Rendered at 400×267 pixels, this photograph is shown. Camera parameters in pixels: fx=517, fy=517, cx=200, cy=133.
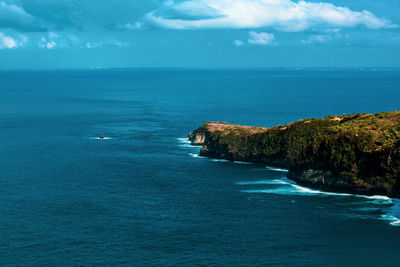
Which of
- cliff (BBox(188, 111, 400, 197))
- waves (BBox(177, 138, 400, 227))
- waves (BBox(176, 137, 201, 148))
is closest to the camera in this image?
waves (BBox(177, 138, 400, 227))

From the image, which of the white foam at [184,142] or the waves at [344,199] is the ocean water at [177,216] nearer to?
the waves at [344,199]

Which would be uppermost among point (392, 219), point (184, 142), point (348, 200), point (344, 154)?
point (184, 142)

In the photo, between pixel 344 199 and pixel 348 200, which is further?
pixel 344 199

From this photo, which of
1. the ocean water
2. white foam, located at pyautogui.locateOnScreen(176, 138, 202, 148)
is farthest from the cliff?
white foam, located at pyautogui.locateOnScreen(176, 138, 202, 148)

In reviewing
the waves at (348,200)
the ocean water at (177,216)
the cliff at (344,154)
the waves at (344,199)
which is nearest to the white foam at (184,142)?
the ocean water at (177,216)

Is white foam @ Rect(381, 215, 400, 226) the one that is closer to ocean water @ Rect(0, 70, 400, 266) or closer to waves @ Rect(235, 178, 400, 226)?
waves @ Rect(235, 178, 400, 226)

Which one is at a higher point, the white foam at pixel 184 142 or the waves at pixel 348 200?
the white foam at pixel 184 142

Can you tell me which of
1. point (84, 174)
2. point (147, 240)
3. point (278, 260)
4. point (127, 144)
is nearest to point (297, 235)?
point (278, 260)

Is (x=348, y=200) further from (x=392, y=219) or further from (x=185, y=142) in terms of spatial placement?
(x=185, y=142)

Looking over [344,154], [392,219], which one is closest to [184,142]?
[344,154]

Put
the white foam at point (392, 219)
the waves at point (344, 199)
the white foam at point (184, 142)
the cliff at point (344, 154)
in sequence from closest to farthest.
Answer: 1. the white foam at point (392, 219)
2. the waves at point (344, 199)
3. the cliff at point (344, 154)
4. the white foam at point (184, 142)
